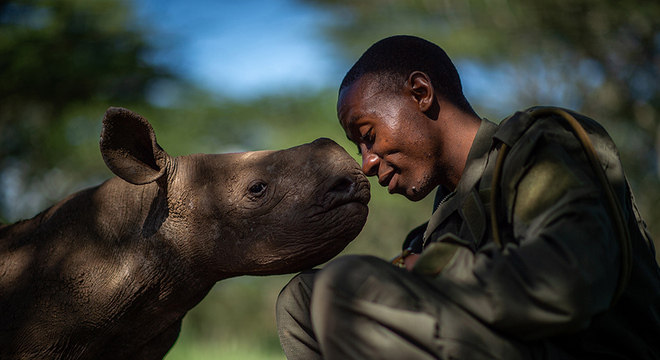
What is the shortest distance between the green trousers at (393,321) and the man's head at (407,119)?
1045 mm

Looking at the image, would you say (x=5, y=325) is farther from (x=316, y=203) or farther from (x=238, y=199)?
(x=316, y=203)

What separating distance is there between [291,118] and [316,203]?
29433 millimetres

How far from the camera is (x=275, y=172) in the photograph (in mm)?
3648

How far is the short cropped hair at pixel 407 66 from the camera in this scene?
3.47m

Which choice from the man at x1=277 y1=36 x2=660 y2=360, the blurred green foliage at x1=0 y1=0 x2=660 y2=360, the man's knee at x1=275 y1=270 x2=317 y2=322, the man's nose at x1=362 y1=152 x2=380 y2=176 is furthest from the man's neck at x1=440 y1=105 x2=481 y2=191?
the blurred green foliage at x1=0 y1=0 x2=660 y2=360

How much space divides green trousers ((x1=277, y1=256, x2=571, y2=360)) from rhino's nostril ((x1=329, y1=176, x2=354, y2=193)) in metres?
1.07

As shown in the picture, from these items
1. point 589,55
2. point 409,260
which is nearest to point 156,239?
point 409,260

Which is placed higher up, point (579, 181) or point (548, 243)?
point (579, 181)

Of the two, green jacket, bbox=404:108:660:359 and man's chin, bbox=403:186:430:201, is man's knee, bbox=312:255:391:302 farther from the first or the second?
man's chin, bbox=403:186:430:201

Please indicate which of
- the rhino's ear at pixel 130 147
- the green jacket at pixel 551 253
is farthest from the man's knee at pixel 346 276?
the rhino's ear at pixel 130 147

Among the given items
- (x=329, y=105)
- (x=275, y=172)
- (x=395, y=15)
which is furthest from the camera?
(x=329, y=105)

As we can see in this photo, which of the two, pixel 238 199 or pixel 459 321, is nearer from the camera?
pixel 459 321

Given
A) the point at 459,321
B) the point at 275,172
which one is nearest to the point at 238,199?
the point at 275,172

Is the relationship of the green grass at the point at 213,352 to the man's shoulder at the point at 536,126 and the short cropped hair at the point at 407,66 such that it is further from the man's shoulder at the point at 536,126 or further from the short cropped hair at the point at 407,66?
the man's shoulder at the point at 536,126
